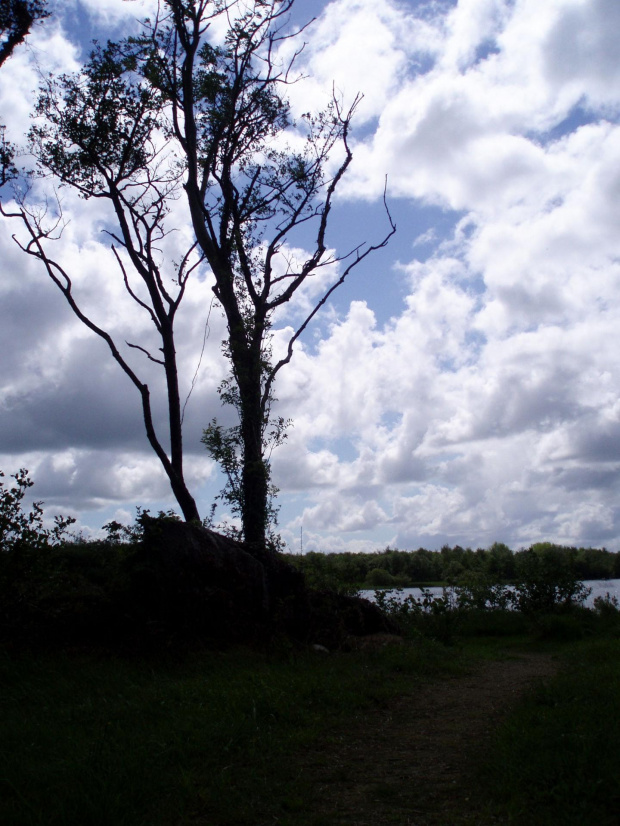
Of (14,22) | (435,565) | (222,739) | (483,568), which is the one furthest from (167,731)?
(435,565)

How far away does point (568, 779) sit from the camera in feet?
13.2

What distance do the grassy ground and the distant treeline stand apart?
5149 millimetres

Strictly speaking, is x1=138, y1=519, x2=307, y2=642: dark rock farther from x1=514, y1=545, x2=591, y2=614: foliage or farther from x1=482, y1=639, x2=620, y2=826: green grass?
x1=514, y1=545, x2=591, y2=614: foliage

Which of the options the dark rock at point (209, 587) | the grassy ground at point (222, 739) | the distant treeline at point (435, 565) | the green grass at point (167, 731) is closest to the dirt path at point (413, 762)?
the grassy ground at point (222, 739)

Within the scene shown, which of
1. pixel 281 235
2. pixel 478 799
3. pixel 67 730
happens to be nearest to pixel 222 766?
pixel 67 730

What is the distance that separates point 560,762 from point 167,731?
9.30ft

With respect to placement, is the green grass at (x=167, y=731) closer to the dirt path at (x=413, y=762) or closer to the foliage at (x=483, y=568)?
the dirt path at (x=413, y=762)

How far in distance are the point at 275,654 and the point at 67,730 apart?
385cm

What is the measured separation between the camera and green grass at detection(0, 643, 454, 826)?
3.89 metres

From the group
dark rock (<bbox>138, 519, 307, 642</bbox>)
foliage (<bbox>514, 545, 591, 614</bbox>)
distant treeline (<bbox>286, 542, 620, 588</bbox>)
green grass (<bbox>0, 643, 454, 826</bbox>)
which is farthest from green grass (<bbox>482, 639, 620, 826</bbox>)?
foliage (<bbox>514, 545, 591, 614</bbox>)

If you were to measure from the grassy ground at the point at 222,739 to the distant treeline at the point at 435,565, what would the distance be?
16.9ft

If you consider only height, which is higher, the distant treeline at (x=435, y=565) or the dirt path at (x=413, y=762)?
the distant treeline at (x=435, y=565)

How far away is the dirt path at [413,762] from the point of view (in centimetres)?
398

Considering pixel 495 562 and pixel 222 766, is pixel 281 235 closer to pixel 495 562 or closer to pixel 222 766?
pixel 495 562
